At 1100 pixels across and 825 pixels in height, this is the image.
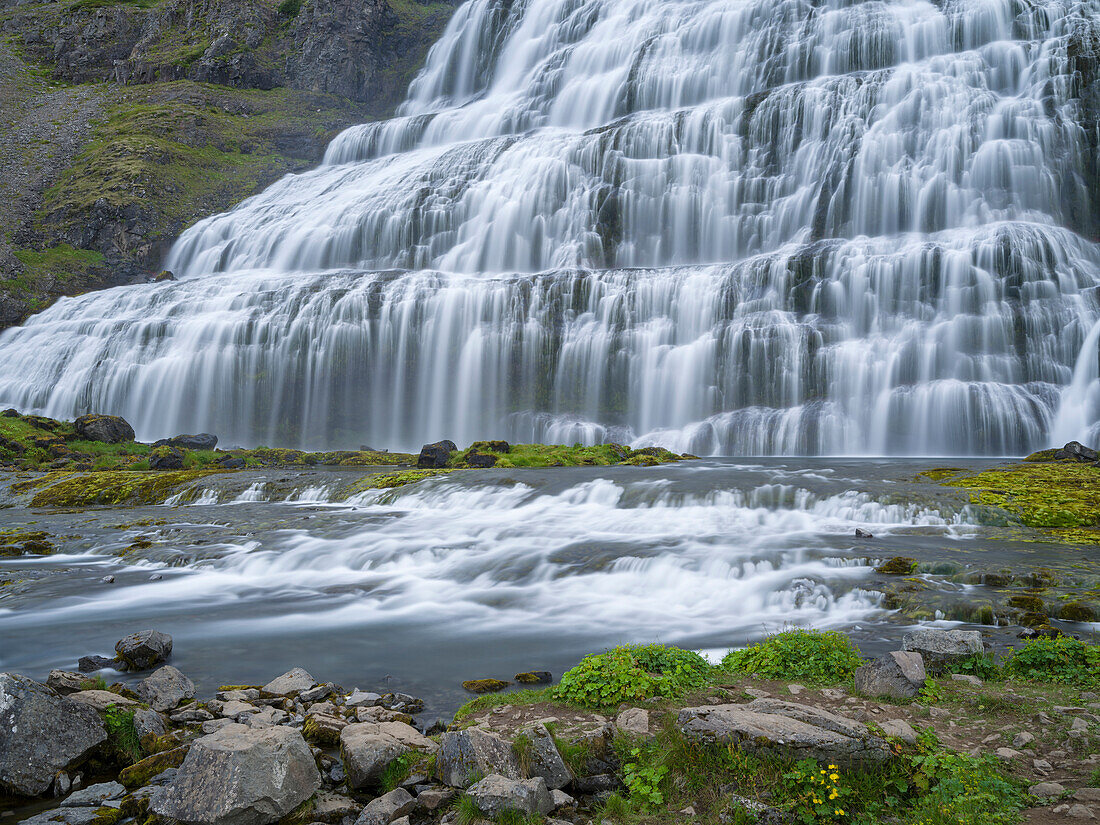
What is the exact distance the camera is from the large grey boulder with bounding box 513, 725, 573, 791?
438 cm

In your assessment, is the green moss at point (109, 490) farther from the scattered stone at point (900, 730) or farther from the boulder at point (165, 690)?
the scattered stone at point (900, 730)

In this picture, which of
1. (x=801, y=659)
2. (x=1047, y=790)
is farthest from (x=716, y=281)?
(x=1047, y=790)

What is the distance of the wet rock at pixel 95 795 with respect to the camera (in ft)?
15.4

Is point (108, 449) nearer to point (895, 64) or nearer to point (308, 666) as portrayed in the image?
point (308, 666)

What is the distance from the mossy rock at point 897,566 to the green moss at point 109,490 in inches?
701

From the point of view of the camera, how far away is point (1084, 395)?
21391mm

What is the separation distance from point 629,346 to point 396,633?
21.0 meters

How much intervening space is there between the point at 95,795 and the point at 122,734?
651 mm

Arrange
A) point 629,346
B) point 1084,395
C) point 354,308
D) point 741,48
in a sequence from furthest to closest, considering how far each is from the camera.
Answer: point 741,48
point 354,308
point 629,346
point 1084,395

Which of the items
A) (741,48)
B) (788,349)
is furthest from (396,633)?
(741,48)

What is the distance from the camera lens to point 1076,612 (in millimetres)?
7527

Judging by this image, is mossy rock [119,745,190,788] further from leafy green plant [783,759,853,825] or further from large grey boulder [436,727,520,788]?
leafy green plant [783,759,853,825]

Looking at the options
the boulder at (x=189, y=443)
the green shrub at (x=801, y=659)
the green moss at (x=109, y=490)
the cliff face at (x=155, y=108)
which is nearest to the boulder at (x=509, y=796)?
the green shrub at (x=801, y=659)

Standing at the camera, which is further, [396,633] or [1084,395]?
[1084,395]
